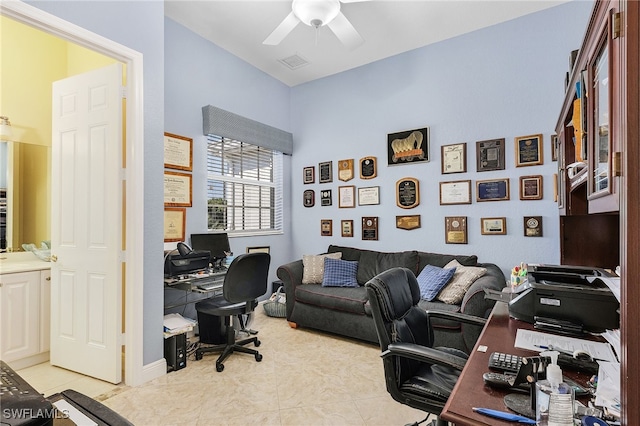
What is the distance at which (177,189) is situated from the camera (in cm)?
351

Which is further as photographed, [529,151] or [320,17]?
[529,151]

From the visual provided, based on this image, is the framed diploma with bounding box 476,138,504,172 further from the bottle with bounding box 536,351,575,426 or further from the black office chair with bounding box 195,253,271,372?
the bottle with bounding box 536,351,575,426

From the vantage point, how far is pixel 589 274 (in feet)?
5.58

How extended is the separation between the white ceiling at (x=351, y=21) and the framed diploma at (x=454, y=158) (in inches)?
49.7

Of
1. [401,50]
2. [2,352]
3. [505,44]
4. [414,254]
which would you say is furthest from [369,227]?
[2,352]

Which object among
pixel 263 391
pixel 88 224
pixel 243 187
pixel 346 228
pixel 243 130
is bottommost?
pixel 263 391

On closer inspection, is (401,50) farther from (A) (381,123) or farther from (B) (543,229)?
(B) (543,229)

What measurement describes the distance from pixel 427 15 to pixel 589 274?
9.42ft

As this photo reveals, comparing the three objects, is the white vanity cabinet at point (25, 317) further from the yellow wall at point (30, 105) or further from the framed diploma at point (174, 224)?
the framed diploma at point (174, 224)

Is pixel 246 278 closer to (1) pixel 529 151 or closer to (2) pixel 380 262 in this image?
(2) pixel 380 262

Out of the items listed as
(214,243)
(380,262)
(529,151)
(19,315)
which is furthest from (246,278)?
(529,151)

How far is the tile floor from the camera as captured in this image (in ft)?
6.91

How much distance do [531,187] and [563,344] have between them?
2490mm

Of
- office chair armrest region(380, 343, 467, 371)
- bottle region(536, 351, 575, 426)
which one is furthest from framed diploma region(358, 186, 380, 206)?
bottle region(536, 351, 575, 426)
